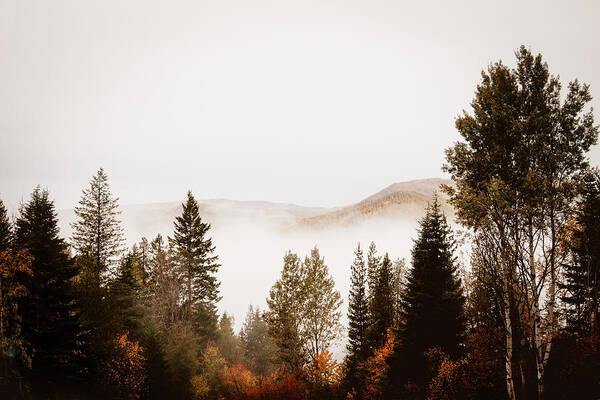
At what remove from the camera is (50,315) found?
1670cm

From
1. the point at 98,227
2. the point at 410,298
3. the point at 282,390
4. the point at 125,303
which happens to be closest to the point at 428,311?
the point at 410,298

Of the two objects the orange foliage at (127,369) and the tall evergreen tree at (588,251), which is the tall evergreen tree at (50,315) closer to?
the orange foliage at (127,369)

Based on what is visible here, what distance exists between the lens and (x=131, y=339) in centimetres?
2688

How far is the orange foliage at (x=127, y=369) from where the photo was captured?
23359mm

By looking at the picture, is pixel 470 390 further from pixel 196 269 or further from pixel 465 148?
pixel 196 269

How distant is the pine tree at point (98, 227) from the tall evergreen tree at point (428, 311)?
26.2 m

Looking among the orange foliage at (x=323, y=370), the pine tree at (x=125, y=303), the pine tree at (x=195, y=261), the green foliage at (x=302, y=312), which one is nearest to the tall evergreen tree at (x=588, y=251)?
the orange foliage at (x=323, y=370)

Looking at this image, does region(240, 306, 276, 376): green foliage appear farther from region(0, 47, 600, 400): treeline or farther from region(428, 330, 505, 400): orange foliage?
region(428, 330, 505, 400): orange foliage

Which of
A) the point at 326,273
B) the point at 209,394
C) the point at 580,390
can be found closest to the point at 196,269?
the point at 209,394

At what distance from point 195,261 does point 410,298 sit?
20774 millimetres

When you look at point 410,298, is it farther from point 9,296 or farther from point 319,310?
point 9,296

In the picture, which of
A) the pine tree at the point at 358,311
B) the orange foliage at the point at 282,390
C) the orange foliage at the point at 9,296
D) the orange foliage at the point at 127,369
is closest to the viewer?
the orange foliage at the point at 9,296

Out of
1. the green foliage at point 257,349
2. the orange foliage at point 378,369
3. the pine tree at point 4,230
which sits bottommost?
the green foliage at point 257,349

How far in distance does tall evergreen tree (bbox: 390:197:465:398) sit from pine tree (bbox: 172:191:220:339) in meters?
19.0
